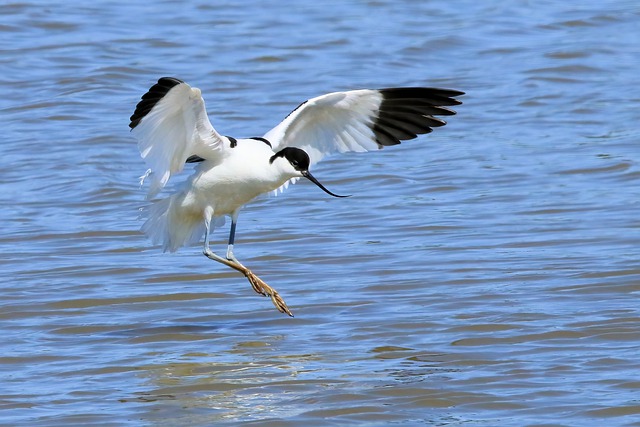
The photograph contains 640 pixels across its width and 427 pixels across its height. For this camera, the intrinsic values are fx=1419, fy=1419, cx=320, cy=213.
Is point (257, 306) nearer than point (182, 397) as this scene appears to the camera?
No

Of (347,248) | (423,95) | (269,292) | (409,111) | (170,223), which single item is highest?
(423,95)

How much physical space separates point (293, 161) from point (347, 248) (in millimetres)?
1465

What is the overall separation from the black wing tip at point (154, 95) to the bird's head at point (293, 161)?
1.03 meters

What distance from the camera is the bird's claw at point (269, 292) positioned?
8211mm

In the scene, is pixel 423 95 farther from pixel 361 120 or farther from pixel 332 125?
pixel 332 125

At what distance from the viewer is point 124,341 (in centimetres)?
797

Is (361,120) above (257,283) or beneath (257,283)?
above

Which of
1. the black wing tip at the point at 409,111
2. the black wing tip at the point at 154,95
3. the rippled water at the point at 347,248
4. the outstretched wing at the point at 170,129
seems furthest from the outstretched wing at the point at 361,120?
the black wing tip at the point at 154,95

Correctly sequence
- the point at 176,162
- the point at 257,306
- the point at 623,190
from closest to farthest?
1. the point at 176,162
2. the point at 257,306
3. the point at 623,190

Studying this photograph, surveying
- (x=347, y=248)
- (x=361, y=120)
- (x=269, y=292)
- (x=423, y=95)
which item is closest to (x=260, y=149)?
(x=361, y=120)

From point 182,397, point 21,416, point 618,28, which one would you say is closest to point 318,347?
point 182,397

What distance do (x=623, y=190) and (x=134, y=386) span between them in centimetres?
505

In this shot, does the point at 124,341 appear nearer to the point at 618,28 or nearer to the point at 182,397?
the point at 182,397

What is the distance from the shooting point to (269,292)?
827cm
